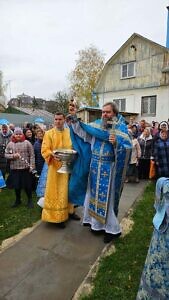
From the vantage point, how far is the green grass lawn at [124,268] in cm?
278

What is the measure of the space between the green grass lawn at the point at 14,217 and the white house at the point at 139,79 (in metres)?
14.4

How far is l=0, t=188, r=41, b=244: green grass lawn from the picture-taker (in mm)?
4264

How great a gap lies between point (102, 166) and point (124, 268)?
4.41 feet

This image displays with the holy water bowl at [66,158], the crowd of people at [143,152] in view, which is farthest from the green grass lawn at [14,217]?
the crowd of people at [143,152]

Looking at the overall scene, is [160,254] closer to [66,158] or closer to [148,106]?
[66,158]

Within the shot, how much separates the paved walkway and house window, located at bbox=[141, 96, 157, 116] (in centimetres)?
1538

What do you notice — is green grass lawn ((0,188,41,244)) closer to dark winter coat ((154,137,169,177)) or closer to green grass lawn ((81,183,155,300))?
green grass lawn ((81,183,155,300))

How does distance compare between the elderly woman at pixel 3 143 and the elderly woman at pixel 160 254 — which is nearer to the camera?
the elderly woman at pixel 160 254

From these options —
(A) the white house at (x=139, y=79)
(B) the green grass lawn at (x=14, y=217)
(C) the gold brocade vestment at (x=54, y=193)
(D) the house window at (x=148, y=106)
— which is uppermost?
(A) the white house at (x=139, y=79)

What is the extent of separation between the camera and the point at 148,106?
18.9m

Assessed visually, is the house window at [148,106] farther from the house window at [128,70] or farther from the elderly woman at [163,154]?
the elderly woman at [163,154]

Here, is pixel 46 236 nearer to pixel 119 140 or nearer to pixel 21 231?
pixel 21 231

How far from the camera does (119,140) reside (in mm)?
3639

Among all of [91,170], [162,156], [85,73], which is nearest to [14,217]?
[91,170]
